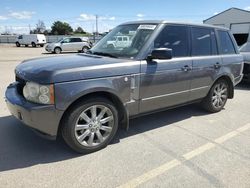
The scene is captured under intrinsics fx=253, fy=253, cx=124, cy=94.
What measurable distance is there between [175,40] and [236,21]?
21.2 meters

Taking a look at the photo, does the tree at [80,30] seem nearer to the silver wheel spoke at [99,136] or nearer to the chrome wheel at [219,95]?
the chrome wheel at [219,95]

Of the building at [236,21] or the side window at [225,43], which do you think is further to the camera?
the building at [236,21]

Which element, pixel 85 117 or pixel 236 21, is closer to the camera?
pixel 85 117

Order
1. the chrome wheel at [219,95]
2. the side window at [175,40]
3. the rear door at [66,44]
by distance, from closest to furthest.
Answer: the side window at [175,40] → the chrome wheel at [219,95] → the rear door at [66,44]

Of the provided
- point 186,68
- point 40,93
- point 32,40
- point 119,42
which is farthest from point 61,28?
point 40,93

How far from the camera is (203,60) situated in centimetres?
486

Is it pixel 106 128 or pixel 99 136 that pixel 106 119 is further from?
pixel 99 136

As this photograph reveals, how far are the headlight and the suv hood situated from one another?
64 millimetres

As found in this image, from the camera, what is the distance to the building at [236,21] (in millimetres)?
21748

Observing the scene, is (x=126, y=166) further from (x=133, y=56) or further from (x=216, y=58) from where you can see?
(x=216, y=58)

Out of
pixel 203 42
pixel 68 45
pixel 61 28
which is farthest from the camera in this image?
pixel 61 28

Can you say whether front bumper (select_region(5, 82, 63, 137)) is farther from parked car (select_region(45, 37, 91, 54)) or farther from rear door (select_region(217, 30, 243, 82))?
parked car (select_region(45, 37, 91, 54))

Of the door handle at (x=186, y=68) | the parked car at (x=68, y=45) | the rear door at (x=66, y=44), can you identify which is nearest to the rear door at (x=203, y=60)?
the door handle at (x=186, y=68)

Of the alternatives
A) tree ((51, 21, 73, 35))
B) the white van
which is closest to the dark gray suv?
the white van
